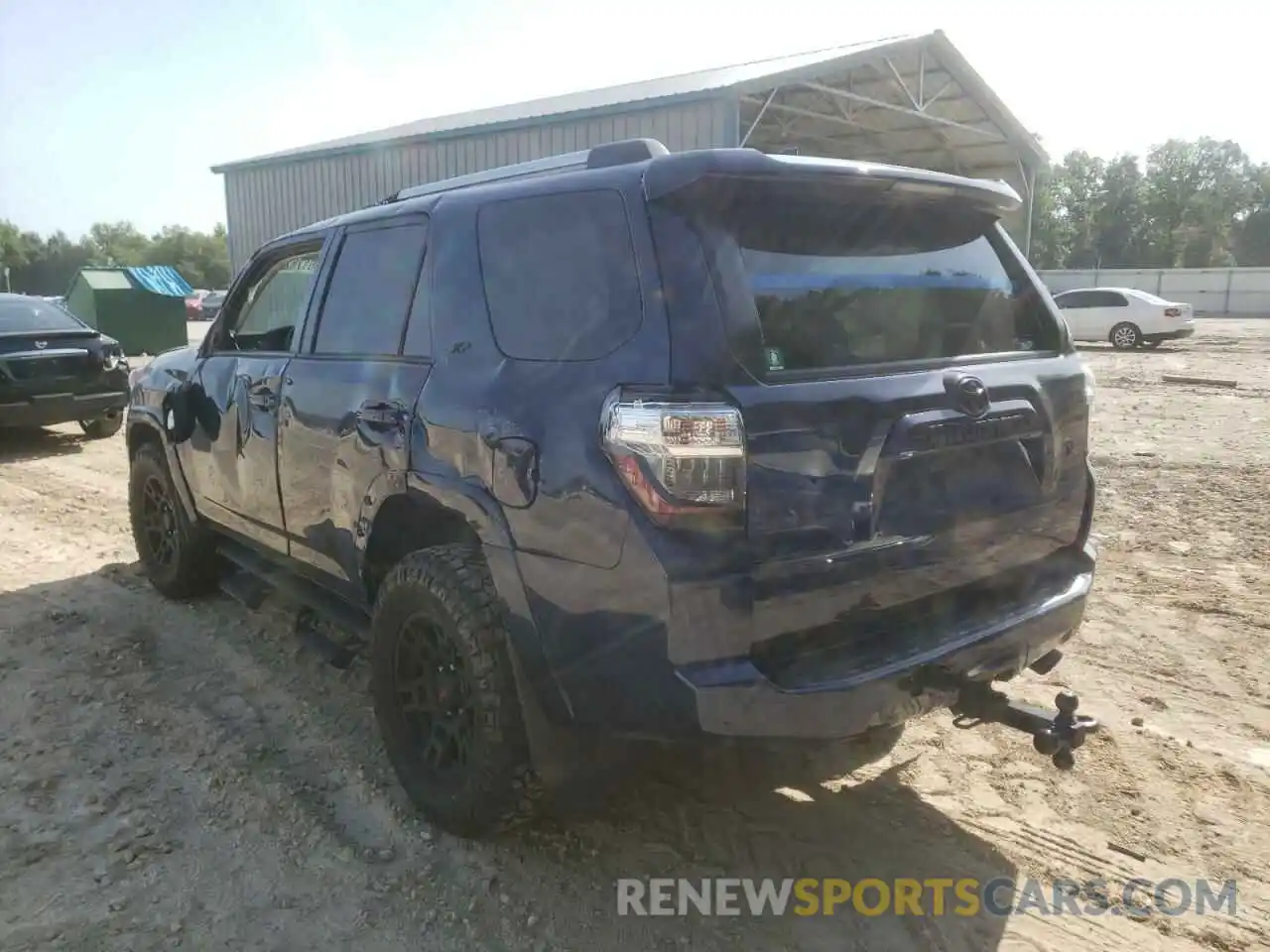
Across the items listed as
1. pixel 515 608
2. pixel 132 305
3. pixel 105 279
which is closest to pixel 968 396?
pixel 515 608

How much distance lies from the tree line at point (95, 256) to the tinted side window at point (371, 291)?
8254 cm

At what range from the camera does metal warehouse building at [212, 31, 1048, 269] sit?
12531 mm

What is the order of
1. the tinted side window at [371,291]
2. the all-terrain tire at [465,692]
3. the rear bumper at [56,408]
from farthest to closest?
the rear bumper at [56,408]
the tinted side window at [371,291]
the all-terrain tire at [465,692]

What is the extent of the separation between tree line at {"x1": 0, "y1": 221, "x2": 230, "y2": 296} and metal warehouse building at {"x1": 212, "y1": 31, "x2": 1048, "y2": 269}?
66.1 metres

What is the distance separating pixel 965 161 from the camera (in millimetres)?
18188

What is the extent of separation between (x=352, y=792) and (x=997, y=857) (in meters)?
2.10

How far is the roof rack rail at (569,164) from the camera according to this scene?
2.67m

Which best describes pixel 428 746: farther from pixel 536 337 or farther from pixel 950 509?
pixel 950 509

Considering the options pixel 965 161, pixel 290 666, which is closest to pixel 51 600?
pixel 290 666

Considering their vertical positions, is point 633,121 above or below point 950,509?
above

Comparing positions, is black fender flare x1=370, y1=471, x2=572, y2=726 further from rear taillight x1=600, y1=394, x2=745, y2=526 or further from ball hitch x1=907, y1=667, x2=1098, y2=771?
ball hitch x1=907, y1=667, x2=1098, y2=771

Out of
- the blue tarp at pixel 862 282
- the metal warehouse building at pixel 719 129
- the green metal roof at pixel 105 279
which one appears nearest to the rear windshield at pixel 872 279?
the blue tarp at pixel 862 282

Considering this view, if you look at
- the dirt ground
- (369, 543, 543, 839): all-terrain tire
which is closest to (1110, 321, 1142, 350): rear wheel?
the dirt ground

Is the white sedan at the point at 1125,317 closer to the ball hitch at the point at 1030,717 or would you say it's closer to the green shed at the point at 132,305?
the green shed at the point at 132,305
